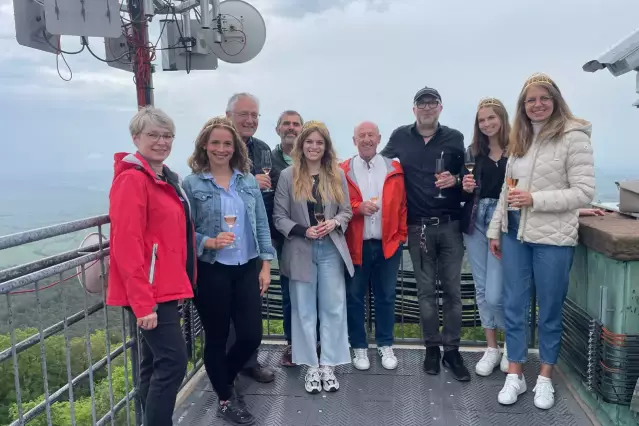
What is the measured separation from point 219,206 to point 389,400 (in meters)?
1.89

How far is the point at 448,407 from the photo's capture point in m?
3.40

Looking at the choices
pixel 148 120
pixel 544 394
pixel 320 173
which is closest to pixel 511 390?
pixel 544 394

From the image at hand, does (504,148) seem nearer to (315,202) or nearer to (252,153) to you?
(315,202)

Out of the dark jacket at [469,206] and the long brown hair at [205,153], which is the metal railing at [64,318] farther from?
the dark jacket at [469,206]

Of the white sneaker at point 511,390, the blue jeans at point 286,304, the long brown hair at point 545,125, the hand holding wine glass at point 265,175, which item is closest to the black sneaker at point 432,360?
the white sneaker at point 511,390

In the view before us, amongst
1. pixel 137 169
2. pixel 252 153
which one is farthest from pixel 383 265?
pixel 137 169

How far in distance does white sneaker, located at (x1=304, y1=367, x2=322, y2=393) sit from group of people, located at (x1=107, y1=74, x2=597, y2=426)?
0.02 meters

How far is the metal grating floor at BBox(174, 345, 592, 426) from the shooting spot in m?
3.26

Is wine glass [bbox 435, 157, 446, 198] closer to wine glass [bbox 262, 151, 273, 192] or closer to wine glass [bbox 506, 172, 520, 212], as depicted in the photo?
wine glass [bbox 506, 172, 520, 212]

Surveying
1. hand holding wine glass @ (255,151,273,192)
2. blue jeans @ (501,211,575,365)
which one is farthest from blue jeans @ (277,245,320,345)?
blue jeans @ (501,211,575,365)

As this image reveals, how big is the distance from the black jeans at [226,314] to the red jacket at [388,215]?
831 millimetres

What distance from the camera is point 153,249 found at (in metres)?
2.43

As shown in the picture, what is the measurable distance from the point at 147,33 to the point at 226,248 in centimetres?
519

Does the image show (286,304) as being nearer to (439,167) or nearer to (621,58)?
(439,167)
